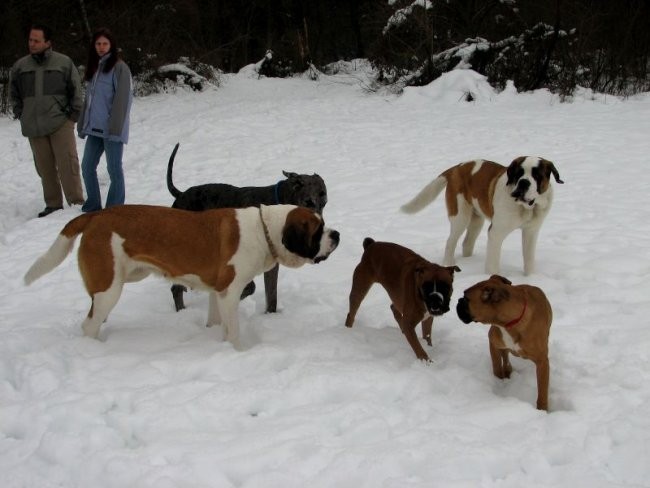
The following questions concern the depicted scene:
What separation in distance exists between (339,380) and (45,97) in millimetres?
6746

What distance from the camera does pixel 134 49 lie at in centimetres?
2123

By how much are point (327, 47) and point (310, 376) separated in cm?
3025

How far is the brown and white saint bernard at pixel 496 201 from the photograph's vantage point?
550 centimetres

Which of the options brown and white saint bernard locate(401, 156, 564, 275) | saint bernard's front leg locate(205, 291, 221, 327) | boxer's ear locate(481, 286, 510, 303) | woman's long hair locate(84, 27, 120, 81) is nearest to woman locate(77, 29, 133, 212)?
woman's long hair locate(84, 27, 120, 81)

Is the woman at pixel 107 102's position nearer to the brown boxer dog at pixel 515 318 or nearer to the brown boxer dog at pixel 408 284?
the brown boxer dog at pixel 408 284

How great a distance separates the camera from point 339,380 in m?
3.96

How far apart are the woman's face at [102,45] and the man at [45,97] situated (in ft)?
3.02

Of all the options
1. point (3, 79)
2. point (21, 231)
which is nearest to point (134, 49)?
point (3, 79)

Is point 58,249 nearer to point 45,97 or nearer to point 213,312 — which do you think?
point 213,312

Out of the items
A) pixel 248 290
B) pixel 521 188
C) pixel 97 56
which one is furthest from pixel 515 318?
pixel 97 56

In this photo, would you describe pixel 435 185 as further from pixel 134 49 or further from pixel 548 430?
pixel 134 49

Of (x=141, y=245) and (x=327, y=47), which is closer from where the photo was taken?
(x=141, y=245)

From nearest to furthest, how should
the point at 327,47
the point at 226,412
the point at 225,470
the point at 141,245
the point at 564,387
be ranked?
the point at 225,470 → the point at 226,412 → the point at 564,387 → the point at 141,245 → the point at 327,47

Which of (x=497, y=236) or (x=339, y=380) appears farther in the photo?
(x=497, y=236)
